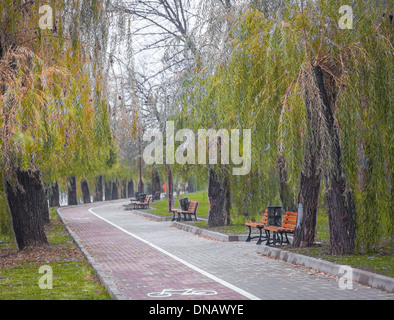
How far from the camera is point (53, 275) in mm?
11336

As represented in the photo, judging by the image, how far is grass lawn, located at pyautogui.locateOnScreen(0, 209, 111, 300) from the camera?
925 centimetres

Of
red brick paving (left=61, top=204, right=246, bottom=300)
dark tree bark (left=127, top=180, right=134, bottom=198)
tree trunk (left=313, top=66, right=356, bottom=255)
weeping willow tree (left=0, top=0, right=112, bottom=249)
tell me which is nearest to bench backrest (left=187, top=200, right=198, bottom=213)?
red brick paving (left=61, top=204, right=246, bottom=300)

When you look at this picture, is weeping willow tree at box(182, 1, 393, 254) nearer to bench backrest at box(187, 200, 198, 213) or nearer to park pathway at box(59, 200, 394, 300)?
park pathway at box(59, 200, 394, 300)

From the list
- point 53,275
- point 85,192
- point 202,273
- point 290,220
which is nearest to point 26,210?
point 53,275

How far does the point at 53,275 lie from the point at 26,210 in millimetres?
4143

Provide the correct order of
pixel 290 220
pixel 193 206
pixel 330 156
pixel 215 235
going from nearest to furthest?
pixel 330 156
pixel 290 220
pixel 215 235
pixel 193 206

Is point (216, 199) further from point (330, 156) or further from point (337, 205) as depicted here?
point (330, 156)

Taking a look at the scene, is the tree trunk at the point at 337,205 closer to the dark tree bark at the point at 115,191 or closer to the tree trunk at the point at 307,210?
the tree trunk at the point at 307,210

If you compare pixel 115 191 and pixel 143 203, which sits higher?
pixel 143 203

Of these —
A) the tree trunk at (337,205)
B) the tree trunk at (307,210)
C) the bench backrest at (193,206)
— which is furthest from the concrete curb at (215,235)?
the tree trunk at (337,205)

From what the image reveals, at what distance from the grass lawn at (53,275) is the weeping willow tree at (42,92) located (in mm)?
911

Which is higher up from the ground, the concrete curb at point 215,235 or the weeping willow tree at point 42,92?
the weeping willow tree at point 42,92

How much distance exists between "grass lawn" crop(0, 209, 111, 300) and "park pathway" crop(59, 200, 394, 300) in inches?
12.7

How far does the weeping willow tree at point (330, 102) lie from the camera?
35.1 feet
